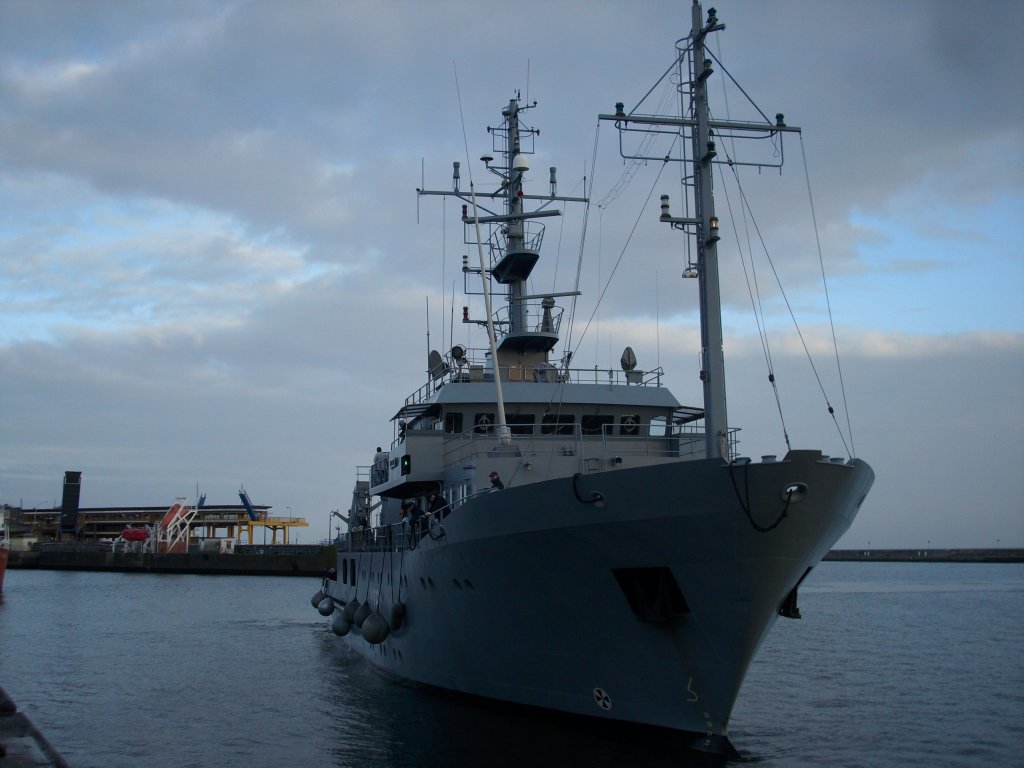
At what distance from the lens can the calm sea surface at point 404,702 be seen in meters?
14.5

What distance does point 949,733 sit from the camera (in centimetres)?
1647

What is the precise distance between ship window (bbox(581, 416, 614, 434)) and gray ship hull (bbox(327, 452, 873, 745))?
5021 mm

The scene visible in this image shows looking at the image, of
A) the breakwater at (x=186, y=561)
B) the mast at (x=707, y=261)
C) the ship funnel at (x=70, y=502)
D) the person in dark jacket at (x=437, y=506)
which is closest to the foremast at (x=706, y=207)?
the mast at (x=707, y=261)

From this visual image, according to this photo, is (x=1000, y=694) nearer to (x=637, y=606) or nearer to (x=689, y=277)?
(x=637, y=606)

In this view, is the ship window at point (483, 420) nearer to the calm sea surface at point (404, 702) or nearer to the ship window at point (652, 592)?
the calm sea surface at point (404, 702)

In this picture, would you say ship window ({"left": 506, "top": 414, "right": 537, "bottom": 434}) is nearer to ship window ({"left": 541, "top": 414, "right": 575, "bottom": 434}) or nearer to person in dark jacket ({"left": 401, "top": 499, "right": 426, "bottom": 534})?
ship window ({"left": 541, "top": 414, "right": 575, "bottom": 434})

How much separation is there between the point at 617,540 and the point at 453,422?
8.31 metres

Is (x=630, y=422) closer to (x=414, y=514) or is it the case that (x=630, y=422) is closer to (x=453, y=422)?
(x=453, y=422)

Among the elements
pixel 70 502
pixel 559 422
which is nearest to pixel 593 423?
pixel 559 422

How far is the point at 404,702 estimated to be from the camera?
18328 millimetres

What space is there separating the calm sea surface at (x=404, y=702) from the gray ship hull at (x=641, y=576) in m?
0.99

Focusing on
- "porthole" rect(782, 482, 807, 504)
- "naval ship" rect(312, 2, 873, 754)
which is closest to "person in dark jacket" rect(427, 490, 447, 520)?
"naval ship" rect(312, 2, 873, 754)

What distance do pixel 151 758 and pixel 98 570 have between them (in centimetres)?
8314

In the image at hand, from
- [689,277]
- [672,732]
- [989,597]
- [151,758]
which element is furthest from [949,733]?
[989,597]
